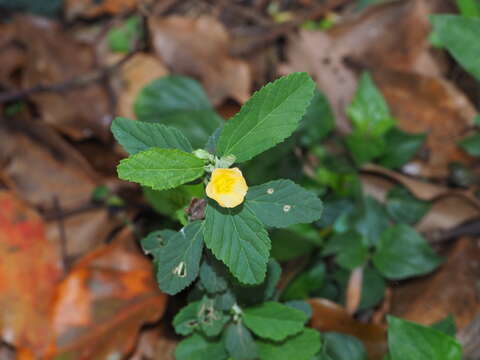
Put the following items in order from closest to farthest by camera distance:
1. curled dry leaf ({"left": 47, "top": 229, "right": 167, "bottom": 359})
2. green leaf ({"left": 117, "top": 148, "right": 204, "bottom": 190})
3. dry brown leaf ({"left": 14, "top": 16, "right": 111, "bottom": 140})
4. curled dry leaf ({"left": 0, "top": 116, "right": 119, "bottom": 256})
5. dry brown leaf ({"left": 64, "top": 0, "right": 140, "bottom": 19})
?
green leaf ({"left": 117, "top": 148, "right": 204, "bottom": 190}) → curled dry leaf ({"left": 47, "top": 229, "right": 167, "bottom": 359}) → curled dry leaf ({"left": 0, "top": 116, "right": 119, "bottom": 256}) → dry brown leaf ({"left": 14, "top": 16, "right": 111, "bottom": 140}) → dry brown leaf ({"left": 64, "top": 0, "right": 140, "bottom": 19})

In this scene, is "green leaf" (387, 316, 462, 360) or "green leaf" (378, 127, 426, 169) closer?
"green leaf" (387, 316, 462, 360)

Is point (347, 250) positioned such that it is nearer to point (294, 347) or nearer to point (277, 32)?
point (294, 347)

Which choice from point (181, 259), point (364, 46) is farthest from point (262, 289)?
point (364, 46)

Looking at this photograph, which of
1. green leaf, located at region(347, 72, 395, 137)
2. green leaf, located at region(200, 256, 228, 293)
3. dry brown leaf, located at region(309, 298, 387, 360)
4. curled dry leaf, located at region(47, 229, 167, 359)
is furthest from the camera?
green leaf, located at region(347, 72, 395, 137)

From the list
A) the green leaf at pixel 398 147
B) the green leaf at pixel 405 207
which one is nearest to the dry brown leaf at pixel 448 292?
the green leaf at pixel 405 207

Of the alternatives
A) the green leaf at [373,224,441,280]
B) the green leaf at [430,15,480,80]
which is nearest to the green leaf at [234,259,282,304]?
the green leaf at [373,224,441,280]

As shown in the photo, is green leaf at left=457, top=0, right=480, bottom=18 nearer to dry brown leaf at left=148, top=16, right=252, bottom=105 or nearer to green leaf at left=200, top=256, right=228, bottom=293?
dry brown leaf at left=148, top=16, right=252, bottom=105

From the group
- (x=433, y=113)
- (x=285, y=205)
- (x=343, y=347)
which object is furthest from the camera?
(x=433, y=113)
